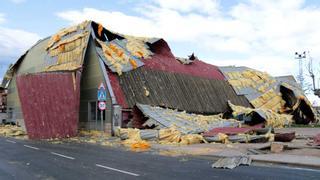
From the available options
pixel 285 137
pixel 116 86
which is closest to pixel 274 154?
pixel 285 137

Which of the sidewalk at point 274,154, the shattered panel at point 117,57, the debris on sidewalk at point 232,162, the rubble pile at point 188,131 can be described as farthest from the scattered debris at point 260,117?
the debris on sidewalk at point 232,162

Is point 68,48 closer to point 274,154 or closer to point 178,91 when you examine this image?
point 178,91

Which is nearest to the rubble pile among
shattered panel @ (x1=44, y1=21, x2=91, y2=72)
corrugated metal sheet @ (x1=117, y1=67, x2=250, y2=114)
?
corrugated metal sheet @ (x1=117, y1=67, x2=250, y2=114)

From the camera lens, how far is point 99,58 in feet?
98.8

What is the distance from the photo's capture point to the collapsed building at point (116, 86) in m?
27.1

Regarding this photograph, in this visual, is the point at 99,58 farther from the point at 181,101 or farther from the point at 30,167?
the point at 30,167

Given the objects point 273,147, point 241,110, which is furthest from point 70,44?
point 273,147

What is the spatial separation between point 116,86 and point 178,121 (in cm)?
590

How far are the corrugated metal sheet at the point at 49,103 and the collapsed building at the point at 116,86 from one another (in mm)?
56

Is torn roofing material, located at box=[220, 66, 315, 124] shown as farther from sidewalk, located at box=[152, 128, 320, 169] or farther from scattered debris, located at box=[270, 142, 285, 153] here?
scattered debris, located at box=[270, 142, 285, 153]

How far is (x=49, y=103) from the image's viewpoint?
27.0m

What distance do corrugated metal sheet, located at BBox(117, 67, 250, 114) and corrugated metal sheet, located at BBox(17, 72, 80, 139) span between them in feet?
14.0

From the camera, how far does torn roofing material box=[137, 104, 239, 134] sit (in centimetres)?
2514

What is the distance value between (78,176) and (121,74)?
20.4 metres
